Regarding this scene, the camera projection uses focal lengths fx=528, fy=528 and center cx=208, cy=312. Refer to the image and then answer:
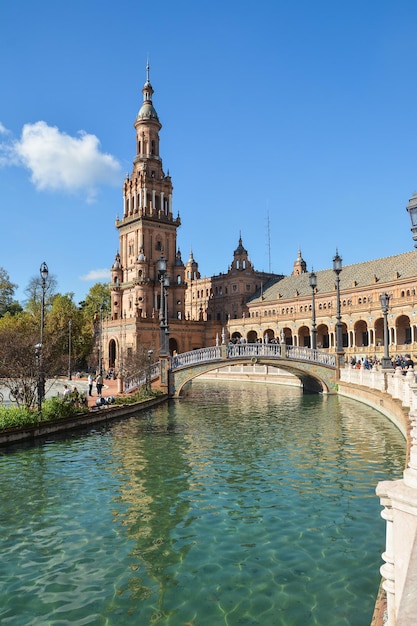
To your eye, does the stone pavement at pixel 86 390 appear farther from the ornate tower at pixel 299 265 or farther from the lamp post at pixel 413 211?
the ornate tower at pixel 299 265

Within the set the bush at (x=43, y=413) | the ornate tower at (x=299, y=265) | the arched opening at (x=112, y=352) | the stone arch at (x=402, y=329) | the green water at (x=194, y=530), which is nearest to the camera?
the green water at (x=194, y=530)

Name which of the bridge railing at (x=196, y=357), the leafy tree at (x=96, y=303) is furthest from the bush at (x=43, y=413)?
the leafy tree at (x=96, y=303)

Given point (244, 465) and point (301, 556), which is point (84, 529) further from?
point (244, 465)

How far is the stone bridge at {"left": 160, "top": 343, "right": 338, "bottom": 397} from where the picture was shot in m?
38.1

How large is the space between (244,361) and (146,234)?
4637 cm

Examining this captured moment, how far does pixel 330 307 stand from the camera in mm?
74125

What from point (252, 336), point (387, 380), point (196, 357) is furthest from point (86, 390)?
point (252, 336)

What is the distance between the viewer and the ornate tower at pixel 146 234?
79.8 metres

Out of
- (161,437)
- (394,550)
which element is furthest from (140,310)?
(394,550)

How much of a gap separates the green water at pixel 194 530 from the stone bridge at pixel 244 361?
669 inches

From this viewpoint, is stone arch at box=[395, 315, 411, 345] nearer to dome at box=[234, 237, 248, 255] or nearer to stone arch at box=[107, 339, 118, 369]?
dome at box=[234, 237, 248, 255]

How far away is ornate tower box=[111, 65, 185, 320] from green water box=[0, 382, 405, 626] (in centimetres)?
5948

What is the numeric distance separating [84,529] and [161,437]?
1100 cm

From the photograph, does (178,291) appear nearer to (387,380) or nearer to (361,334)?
(361,334)
